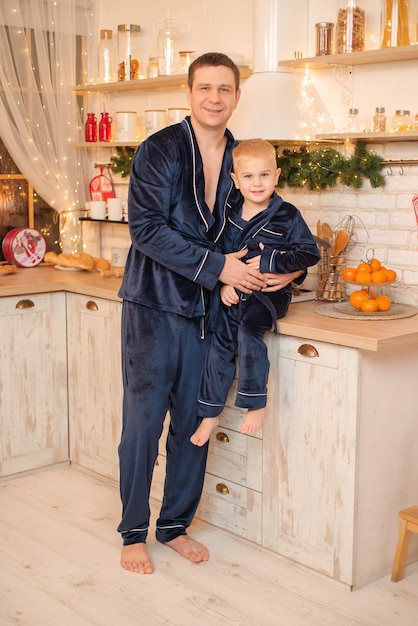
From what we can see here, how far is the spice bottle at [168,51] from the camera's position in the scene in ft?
12.9

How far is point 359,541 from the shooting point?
2.80 meters

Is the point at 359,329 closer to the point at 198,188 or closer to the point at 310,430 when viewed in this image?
the point at 310,430

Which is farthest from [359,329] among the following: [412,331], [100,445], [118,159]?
[118,159]

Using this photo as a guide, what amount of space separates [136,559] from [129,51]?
244 cm

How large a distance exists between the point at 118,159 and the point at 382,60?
1632 mm

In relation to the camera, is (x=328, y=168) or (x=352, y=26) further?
(x=328, y=168)

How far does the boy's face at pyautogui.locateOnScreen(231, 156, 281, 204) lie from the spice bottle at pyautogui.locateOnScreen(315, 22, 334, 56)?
66cm

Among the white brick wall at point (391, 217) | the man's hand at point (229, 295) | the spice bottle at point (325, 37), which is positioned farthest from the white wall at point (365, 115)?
the man's hand at point (229, 295)

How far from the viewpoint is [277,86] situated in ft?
11.1

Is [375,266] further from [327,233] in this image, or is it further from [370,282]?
[327,233]

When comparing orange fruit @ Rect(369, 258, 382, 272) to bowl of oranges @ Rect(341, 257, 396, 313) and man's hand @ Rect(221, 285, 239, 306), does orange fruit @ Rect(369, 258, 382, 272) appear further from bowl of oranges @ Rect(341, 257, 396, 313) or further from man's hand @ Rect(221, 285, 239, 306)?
man's hand @ Rect(221, 285, 239, 306)

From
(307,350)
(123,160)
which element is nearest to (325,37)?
(307,350)

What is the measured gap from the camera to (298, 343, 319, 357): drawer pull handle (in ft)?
9.25

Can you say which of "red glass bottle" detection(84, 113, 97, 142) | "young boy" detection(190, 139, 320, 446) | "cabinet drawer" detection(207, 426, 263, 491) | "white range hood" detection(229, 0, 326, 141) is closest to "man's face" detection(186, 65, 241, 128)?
"young boy" detection(190, 139, 320, 446)
